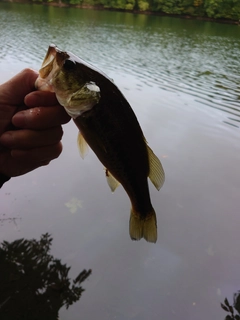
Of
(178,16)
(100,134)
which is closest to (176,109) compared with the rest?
(100,134)

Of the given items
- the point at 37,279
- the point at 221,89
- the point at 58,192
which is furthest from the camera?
the point at 221,89

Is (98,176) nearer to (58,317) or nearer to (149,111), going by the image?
(58,317)

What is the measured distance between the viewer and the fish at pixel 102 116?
5.66ft

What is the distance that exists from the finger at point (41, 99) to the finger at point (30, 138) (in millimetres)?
176

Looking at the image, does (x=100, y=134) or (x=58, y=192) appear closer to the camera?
(x=100, y=134)

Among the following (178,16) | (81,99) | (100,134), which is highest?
(81,99)

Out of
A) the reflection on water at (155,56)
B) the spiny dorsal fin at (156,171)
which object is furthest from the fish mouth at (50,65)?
the reflection on water at (155,56)

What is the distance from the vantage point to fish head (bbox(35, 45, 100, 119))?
171 centimetres

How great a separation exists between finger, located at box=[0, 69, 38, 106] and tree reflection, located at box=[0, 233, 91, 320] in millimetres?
2472

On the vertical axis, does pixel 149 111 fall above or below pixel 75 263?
below

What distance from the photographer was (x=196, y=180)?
6.54m

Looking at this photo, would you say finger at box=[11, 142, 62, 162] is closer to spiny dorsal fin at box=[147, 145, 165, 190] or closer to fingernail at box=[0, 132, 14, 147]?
fingernail at box=[0, 132, 14, 147]

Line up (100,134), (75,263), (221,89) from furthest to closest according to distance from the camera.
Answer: (221,89)
(75,263)
(100,134)

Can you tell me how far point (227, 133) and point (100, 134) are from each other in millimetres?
7813
